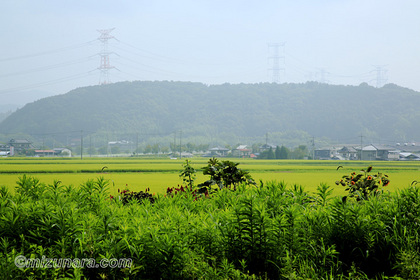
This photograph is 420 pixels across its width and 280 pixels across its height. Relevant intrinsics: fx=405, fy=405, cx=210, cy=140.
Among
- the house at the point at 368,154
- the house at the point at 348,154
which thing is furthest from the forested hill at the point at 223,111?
the house at the point at 368,154

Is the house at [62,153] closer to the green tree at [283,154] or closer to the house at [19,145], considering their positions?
the house at [19,145]

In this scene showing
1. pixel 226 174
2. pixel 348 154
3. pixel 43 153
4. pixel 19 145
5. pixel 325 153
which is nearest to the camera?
pixel 226 174

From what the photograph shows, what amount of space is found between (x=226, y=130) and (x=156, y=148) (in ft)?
113

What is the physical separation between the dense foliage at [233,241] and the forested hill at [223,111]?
377 feet

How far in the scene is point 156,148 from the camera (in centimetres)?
9794

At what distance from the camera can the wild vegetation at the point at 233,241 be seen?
3.52 m

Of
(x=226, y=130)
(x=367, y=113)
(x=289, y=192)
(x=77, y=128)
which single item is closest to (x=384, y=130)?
(x=367, y=113)

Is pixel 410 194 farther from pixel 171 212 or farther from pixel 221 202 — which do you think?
pixel 171 212

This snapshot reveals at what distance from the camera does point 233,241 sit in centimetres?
382

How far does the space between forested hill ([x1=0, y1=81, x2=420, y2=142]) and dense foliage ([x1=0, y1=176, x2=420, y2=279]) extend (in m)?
115

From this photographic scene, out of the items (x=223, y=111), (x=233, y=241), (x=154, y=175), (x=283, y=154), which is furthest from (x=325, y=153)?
(x=233, y=241)

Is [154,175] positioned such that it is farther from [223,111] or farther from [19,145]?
[223,111]

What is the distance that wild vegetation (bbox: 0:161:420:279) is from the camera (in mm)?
3518

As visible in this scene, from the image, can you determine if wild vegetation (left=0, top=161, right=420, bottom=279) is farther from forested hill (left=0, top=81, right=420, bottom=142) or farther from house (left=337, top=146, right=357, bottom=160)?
forested hill (left=0, top=81, right=420, bottom=142)
